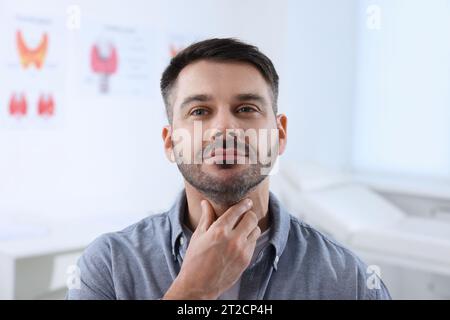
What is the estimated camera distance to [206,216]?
2.12 feet

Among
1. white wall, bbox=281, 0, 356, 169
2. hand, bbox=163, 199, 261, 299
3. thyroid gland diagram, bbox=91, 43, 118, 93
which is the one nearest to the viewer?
hand, bbox=163, 199, 261, 299

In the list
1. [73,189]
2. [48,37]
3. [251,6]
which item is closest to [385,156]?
[251,6]

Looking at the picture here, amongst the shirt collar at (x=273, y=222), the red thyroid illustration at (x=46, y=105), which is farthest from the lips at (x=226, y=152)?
the red thyroid illustration at (x=46, y=105)

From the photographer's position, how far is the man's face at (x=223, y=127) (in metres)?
0.63

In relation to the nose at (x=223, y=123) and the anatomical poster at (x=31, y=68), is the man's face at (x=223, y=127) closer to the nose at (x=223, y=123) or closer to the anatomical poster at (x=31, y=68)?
the nose at (x=223, y=123)

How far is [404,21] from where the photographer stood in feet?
4.38

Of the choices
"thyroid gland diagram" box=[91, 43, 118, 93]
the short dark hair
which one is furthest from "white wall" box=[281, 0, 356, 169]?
"thyroid gland diagram" box=[91, 43, 118, 93]

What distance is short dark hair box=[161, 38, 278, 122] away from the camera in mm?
649

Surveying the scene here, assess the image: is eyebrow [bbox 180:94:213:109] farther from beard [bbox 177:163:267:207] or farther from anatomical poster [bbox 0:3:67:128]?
anatomical poster [bbox 0:3:67:128]

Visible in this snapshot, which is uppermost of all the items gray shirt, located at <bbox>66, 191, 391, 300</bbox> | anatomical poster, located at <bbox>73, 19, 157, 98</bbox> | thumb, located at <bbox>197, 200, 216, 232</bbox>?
anatomical poster, located at <bbox>73, 19, 157, 98</bbox>

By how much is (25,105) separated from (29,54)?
0.13 m

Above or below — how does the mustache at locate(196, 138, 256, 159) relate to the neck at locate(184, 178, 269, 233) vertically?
above

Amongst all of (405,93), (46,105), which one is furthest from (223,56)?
(405,93)

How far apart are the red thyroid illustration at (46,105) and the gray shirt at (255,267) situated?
1.99 feet
